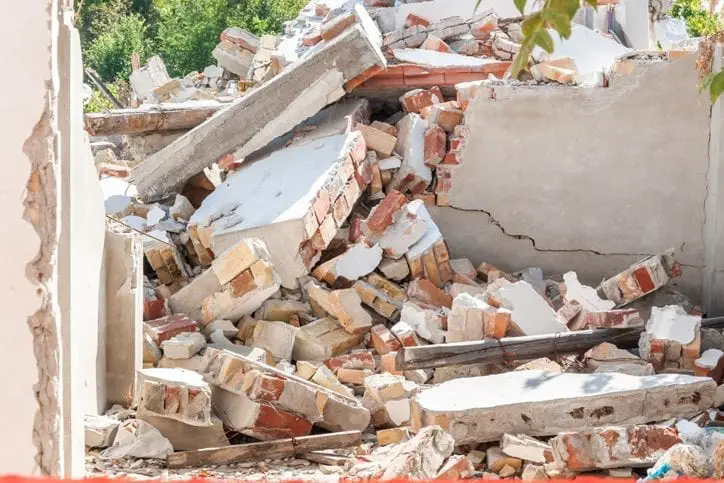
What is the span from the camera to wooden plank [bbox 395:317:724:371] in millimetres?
7852

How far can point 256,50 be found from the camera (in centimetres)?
1493

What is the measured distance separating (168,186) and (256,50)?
5.28 meters

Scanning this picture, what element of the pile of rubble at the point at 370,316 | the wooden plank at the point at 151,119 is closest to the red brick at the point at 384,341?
the pile of rubble at the point at 370,316

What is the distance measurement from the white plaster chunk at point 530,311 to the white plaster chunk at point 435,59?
2956mm

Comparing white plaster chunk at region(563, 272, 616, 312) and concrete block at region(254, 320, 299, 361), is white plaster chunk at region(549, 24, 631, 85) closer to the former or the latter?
white plaster chunk at region(563, 272, 616, 312)

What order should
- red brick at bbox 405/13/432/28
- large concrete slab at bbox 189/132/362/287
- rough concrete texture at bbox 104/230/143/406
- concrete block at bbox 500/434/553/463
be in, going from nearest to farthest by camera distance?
concrete block at bbox 500/434/553/463 < rough concrete texture at bbox 104/230/143/406 < large concrete slab at bbox 189/132/362/287 < red brick at bbox 405/13/432/28

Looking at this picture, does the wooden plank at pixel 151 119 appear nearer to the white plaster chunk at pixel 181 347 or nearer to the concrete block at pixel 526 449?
the white plaster chunk at pixel 181 347

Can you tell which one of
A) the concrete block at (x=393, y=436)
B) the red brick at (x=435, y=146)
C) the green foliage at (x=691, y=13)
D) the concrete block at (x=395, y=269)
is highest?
the red brick at (x=435, y=146)

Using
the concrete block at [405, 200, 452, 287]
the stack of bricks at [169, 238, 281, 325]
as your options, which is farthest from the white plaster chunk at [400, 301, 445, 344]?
the stack of bricks at [169, 238, 281, 325]

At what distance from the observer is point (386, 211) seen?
931cm

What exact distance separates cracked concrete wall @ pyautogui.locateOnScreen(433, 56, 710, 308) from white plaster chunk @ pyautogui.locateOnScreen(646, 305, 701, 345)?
1489 millimetres

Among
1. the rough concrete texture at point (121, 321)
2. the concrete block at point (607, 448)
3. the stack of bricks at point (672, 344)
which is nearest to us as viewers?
the concrete block at point (607, 448)

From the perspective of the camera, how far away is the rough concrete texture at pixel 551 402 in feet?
22.1

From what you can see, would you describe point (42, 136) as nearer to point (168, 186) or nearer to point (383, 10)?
point (168, 186)
